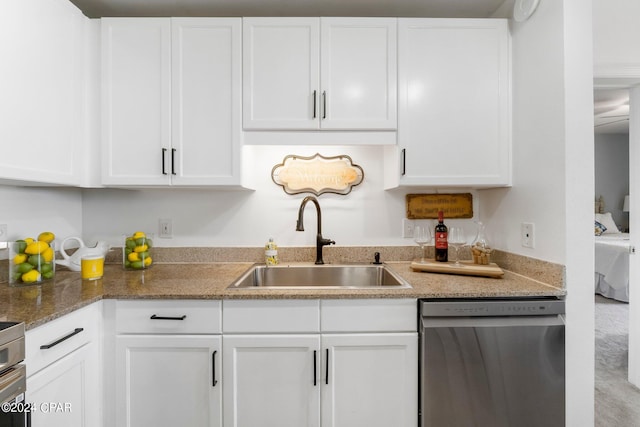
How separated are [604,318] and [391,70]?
371 cm

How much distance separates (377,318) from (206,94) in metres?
1.40

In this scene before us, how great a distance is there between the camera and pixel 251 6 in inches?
69.4

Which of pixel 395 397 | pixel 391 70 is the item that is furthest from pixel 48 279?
pixel 391 70

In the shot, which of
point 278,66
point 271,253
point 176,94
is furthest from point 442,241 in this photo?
point 176,94

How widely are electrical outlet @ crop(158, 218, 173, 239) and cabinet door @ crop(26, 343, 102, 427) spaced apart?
0.79 metres

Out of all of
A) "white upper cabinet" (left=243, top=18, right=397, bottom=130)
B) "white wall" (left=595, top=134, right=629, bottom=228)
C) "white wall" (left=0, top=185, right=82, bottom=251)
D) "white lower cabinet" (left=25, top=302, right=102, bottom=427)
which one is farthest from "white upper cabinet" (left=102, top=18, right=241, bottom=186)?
"white wall" (left=595, top=134, right=629, bottom=228)

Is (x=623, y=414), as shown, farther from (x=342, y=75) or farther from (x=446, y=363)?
(x=342, y=75)

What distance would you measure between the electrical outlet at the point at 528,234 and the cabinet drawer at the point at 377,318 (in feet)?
2.29

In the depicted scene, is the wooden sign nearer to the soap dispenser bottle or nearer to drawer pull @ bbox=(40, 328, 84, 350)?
the soap dispenser bottle

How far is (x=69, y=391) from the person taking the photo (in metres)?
1.19

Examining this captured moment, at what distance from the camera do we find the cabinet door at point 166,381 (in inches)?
52.6

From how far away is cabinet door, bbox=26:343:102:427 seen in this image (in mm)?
1063

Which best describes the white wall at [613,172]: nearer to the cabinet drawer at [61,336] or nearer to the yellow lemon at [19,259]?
the cabinet drawer at [61,336]

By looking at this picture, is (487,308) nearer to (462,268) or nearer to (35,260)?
A: (462,268)
